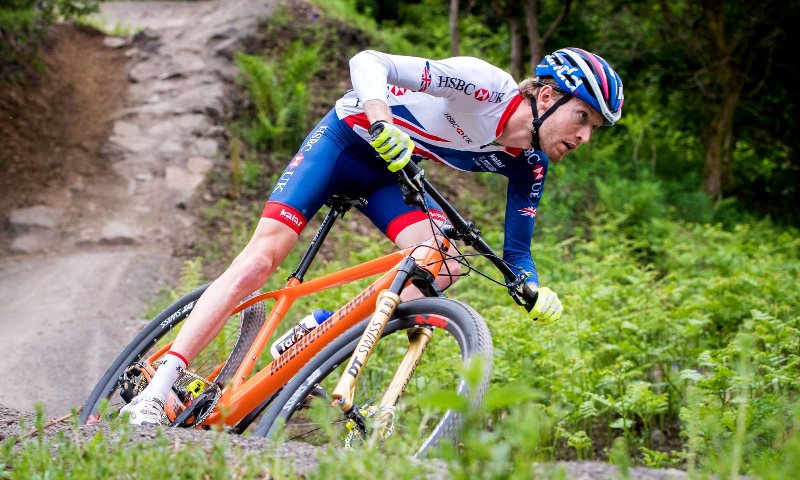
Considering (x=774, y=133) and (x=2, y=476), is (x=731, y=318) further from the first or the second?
(x=774, y=133)

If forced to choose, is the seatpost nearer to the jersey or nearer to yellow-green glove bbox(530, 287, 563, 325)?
the jersey

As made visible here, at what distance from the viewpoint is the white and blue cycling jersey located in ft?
14.3

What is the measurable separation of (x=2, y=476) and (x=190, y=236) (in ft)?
23.8

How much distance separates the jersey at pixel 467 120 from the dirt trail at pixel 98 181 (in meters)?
3.40

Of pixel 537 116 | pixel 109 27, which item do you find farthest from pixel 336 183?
pixel 109 27

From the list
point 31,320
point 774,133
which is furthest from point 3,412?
point 774,133

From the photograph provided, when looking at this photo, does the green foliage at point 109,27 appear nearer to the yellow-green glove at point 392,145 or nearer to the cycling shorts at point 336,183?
the cycling shorts at point 336,183

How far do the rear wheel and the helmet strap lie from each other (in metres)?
1.80

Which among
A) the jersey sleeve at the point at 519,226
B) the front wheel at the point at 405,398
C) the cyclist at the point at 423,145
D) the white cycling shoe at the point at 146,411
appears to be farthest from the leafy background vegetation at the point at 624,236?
the white cycling shoe at the point at 146,411

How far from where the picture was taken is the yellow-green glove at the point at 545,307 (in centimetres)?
403

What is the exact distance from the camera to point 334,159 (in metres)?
4.55

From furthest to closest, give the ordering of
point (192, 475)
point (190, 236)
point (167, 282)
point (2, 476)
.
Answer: point (190, 236), point (167, 282), point (2, 476), point (192, 475)

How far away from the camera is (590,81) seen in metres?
4.10

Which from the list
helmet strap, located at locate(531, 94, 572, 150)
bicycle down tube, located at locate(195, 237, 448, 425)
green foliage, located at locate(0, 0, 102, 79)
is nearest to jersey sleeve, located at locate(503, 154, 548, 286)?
helmet strap, located at locate(531, 94, 572, 150)
